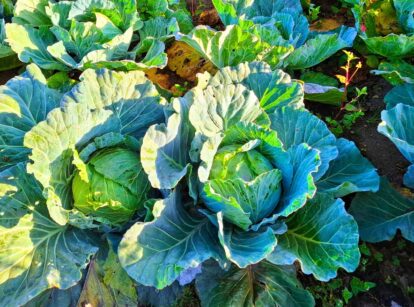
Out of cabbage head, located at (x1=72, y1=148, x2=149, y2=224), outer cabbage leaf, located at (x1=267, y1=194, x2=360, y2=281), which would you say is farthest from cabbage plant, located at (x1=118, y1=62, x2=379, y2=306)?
cabbage head, located at (x1=72, y1=148, x2=149, y2=224)

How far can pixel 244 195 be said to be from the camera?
7.60ft

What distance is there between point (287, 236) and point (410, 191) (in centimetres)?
103

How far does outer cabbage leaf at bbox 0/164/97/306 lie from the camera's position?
2344 mm

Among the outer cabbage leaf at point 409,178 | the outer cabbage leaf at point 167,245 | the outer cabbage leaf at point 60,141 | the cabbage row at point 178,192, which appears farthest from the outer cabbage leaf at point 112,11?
the outer cabbage leaf at point 409,178

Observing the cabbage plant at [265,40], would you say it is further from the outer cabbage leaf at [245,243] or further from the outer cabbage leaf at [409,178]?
the outer cabbage leaf at [245,243]

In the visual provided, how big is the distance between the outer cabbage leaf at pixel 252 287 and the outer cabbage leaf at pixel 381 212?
1.85 feet

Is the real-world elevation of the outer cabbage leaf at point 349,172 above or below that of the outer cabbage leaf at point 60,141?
below

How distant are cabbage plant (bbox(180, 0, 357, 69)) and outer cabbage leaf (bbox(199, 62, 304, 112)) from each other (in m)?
0.40

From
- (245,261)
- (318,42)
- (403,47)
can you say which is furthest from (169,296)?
(403,47)

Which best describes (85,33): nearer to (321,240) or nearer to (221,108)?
(221,108)

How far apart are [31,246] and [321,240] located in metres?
1.57

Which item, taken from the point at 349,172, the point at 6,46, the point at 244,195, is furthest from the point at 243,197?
the point at 6,46

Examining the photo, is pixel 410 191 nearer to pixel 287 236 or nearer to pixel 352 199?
pixel 352 199

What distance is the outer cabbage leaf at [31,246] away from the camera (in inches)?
92.3
